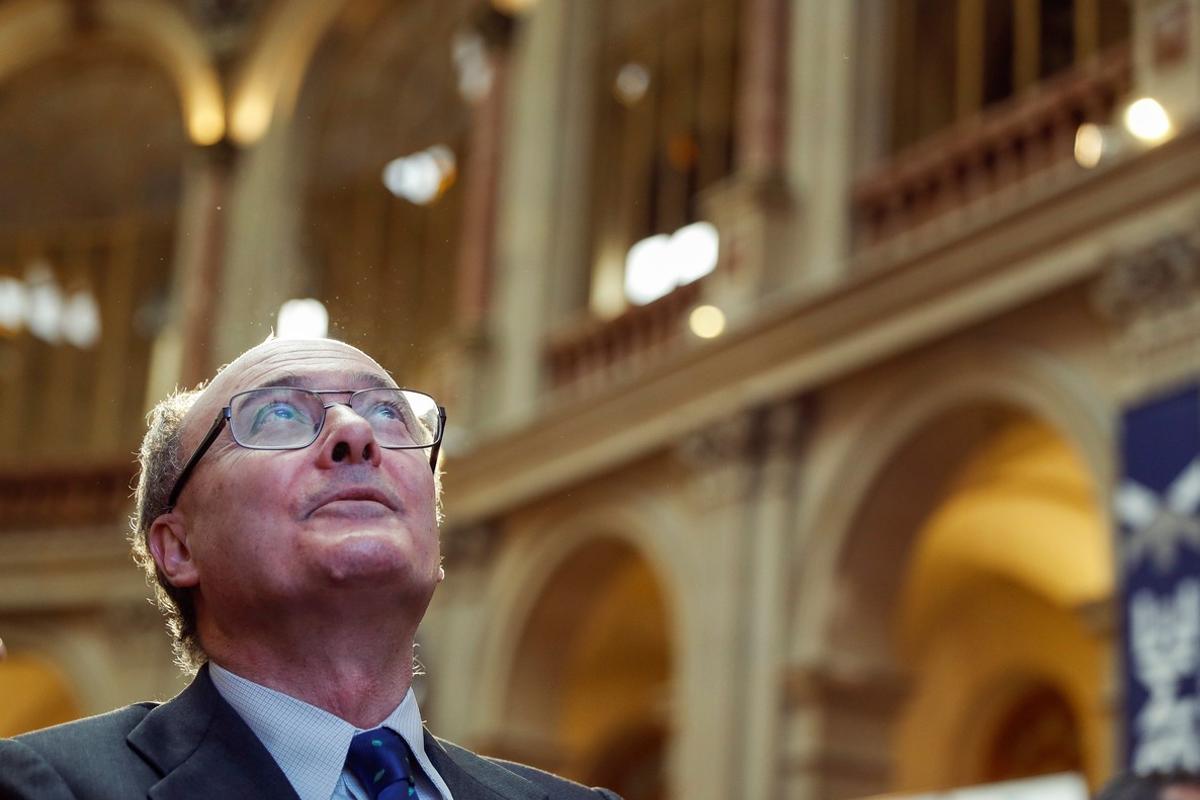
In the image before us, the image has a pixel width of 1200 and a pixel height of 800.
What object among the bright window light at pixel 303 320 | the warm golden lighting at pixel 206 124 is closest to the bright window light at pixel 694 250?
the warm golden lighting at pixel 206 124

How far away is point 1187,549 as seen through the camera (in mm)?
8188

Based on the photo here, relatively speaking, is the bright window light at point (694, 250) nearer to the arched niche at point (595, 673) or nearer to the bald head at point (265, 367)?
the arched niche at point (595, 673)

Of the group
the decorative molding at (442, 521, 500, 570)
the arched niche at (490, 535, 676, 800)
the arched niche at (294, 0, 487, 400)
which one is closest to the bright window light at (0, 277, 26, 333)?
the arched niche at (294, 0, 487, 400)

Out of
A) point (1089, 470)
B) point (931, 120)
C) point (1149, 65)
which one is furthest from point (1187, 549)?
point (931, 120)

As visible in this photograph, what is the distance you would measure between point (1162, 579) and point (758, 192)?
3.92 m

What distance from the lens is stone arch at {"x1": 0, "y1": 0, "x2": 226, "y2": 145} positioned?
17125 millimetres

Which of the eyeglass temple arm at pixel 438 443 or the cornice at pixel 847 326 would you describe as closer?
the eyeglass temple arm at pixel 438 443

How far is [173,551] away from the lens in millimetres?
1882

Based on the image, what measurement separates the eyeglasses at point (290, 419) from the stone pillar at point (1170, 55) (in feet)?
24.4

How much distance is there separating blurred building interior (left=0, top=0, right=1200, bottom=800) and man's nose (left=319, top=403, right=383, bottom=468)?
492 cm

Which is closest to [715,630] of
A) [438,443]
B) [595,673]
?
[595,673]

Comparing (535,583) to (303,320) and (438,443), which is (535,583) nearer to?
(303,320)

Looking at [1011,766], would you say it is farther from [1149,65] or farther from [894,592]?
[1149,65]

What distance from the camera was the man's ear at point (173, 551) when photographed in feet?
6.08
